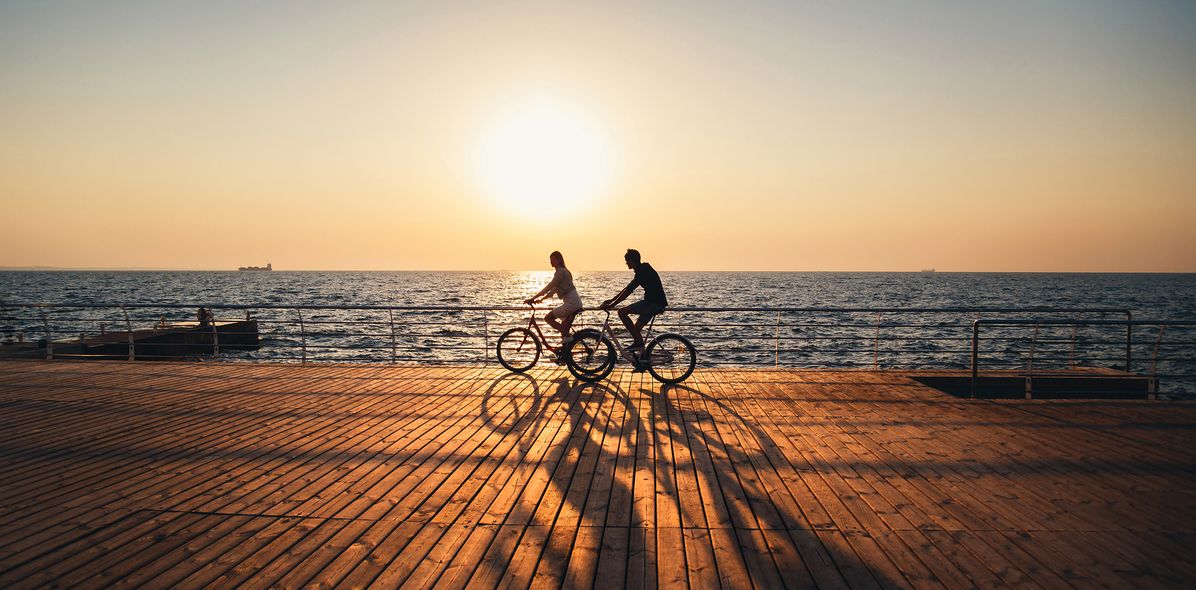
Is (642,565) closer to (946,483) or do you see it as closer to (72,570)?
(946,483)

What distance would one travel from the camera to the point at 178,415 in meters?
7.28

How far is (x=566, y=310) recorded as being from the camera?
9.09 meters

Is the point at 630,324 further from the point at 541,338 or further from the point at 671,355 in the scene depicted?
the point at 541,338

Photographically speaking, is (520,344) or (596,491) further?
(520,344)

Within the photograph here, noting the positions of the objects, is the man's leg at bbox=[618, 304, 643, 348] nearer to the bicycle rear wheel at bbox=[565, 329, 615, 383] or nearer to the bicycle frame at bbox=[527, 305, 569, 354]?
the bicycle rear wheel at bbox=[565, 329, 615, 383]

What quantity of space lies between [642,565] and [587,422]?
3385 millimetres

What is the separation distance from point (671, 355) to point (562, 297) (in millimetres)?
1794

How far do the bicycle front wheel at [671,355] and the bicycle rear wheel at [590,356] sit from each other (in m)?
0.58

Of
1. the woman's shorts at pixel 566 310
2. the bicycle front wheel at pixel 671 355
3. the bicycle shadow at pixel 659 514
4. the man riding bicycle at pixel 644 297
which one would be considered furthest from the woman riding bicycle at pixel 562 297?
the bicycle shadow at pixel 659 514

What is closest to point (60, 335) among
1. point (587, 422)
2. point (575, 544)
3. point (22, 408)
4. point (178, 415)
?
point (22, 408)

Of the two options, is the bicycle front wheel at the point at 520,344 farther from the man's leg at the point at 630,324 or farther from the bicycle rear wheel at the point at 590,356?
the man's leg at the point at 630,324

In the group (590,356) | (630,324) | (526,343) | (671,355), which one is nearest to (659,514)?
(630,324)

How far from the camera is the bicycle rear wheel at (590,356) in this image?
9.23m

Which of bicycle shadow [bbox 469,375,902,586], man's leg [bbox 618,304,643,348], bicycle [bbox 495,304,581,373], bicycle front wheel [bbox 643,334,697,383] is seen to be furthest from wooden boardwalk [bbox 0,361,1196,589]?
bicycle [bbox 495,304,581,373]
